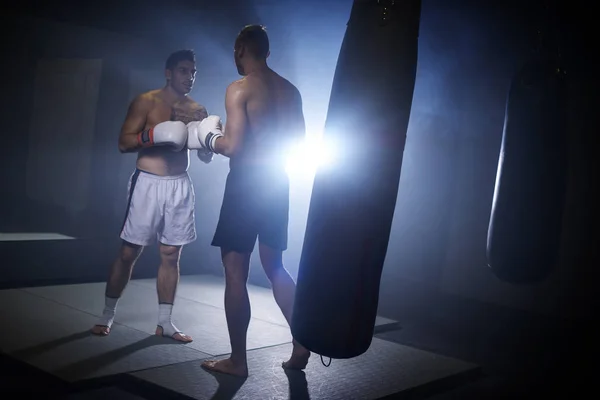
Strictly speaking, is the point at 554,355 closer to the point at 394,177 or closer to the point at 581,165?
the point at 581,165

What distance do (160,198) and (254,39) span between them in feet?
3.50

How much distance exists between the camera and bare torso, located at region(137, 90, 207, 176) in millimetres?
3594

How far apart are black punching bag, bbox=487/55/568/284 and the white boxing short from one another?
1.74 meters

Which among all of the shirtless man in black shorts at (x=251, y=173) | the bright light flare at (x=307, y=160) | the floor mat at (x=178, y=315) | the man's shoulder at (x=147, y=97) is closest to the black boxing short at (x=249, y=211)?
the shirtless man in black shorts at (x=251, y=173)

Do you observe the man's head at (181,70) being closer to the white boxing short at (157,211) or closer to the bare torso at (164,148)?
the bare torso at (164,148)

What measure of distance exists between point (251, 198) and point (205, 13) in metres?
3.14

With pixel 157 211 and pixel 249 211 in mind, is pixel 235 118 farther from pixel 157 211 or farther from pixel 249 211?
pixel 157 211

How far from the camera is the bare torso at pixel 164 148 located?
11.8 feet

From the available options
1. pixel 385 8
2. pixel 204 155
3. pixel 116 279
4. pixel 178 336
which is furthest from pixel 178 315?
pixel 385 8

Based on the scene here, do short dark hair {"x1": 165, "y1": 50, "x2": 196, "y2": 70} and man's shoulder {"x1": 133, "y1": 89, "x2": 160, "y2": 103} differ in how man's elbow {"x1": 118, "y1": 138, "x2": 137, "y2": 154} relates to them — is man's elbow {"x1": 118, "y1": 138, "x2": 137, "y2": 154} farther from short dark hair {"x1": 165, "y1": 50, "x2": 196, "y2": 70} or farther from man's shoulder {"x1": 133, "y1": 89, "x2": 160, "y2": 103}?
short dark hair {"x1": 165, "y1": 50, "x2": 196, "y2": 70}

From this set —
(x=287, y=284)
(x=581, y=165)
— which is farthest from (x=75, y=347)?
(x=581, y=165)

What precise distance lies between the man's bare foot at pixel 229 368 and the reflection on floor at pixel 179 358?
0.05 metres

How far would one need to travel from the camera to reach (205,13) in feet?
18.5

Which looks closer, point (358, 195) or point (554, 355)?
point (358, 195)
